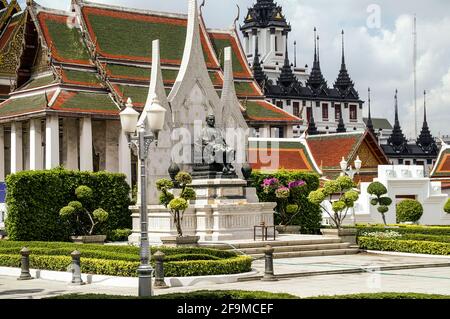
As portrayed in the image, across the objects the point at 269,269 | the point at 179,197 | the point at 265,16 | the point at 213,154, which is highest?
the point at 265,16

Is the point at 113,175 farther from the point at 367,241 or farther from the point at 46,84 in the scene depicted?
the point at 46,84

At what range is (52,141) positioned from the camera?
46094 millimetres

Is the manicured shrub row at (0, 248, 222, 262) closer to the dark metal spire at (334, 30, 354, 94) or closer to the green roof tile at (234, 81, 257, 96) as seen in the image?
the green roof tile at (234, 81, 257, 96)

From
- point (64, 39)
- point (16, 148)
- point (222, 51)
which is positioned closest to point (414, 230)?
point (64, 39)

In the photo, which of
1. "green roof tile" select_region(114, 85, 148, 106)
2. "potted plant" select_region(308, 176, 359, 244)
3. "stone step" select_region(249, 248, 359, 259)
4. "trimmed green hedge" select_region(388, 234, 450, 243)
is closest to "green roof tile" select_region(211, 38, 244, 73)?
"green roof tile" select_region(114, 85, 148, 106)

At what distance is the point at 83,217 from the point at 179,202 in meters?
6.84

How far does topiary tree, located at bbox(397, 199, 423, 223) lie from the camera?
47031 mm

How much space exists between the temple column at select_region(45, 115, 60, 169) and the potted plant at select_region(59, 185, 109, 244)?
11254 mm

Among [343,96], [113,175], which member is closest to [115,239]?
[113,175]

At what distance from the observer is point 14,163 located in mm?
49375

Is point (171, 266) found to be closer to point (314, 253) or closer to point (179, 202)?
point (179, 202)
